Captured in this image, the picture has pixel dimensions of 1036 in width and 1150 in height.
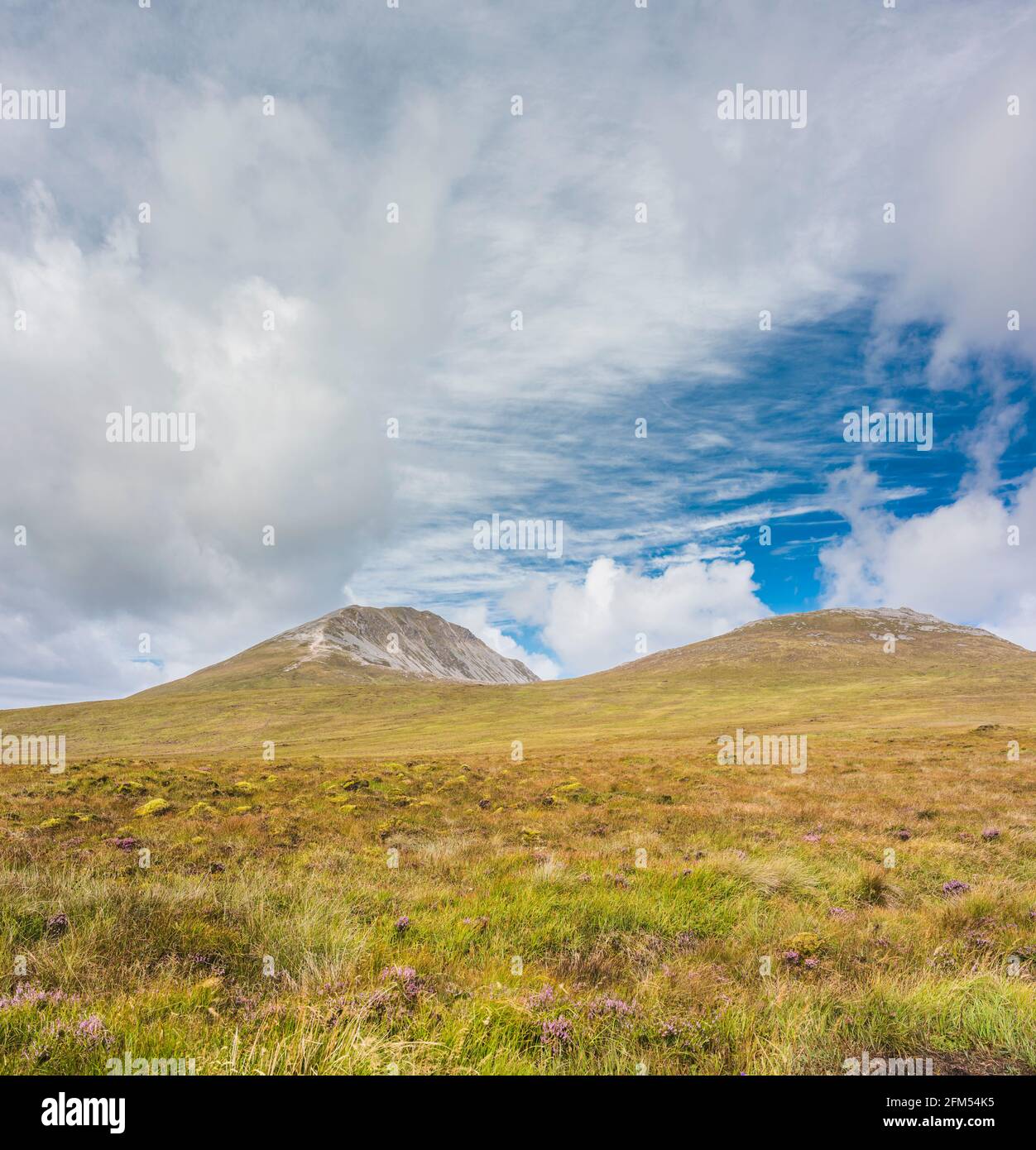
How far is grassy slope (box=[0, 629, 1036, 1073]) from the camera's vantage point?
4.01 metres

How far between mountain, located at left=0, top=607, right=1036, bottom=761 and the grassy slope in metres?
22.2

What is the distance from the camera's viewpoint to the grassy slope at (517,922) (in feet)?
13.2

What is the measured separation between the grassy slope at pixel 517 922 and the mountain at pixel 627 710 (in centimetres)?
2220

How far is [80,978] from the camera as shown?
15.5 feet

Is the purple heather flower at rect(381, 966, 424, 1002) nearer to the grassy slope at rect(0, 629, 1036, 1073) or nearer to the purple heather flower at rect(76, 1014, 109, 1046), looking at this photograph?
the grassy slope at rect(0, 629, 1036, 1073)

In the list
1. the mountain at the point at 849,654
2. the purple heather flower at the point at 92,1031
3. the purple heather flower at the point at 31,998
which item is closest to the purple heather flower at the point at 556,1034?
the purple heather flower at the point at 92,1031

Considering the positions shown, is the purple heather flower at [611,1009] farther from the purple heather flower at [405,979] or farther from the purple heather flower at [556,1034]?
the purple heather flower at [405,979]

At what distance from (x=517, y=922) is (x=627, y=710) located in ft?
327

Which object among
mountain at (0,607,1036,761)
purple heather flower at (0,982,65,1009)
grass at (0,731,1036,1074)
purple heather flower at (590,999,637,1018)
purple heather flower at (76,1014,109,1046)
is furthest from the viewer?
mountain at (0,607,1036,761)

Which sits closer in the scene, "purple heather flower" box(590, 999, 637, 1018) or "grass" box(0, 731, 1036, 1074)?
"grass" box(0, 731, 1036, 1074)

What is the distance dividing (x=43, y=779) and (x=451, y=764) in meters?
17.5

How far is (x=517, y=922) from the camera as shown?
22.3ft

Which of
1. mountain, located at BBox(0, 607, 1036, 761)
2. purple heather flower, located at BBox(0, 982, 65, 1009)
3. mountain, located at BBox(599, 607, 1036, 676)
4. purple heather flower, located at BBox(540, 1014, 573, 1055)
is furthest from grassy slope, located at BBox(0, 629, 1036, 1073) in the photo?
mountain, located at BBox(599, 607, 1036, 676)

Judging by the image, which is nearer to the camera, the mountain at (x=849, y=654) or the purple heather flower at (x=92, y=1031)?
the purple heather flower at (x=92, y=1031)
